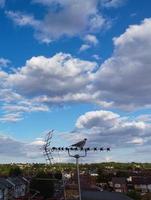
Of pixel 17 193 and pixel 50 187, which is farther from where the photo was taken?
pixel 17 193

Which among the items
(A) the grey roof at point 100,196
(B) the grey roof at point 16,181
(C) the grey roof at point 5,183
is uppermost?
(B) the grey roof at point 16,181

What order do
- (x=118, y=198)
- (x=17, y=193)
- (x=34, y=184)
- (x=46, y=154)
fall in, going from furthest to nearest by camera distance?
(x=17, y=193) < (x=34, y=184) < (x=118, y=198) < (x=46, y=154)

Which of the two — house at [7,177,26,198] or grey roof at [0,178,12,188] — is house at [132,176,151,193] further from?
grey roof at [0,178,12,188]

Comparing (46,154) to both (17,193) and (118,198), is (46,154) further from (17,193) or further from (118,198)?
(17,193)

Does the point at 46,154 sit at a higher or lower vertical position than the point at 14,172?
lower

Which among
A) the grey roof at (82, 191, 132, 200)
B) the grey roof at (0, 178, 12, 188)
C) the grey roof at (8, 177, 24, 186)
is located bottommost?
the grey roof at (82, 191, 132, 200)

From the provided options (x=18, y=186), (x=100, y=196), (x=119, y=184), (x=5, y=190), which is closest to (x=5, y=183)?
(x=5, y=190)

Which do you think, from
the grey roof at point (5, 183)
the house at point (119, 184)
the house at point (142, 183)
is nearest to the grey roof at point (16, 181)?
the grey roof at point (5, 183)

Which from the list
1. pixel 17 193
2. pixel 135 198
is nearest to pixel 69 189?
pixel 135 198

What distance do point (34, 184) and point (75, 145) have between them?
62246 millimetres

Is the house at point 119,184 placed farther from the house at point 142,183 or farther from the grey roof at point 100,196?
the grey roof at point 100,196

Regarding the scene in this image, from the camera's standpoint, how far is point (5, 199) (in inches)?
3469

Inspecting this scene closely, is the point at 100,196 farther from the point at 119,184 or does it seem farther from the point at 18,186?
the point at 119,184

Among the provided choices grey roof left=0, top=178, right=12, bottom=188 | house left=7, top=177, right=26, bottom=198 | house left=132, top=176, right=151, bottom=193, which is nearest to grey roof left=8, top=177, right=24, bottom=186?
house left=7, top=177, right=26, bottom=198
